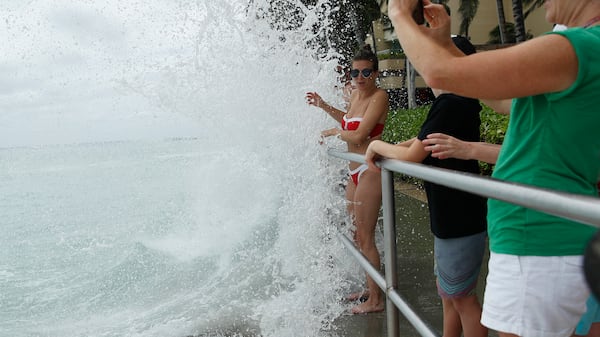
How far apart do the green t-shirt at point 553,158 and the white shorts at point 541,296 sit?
0.03 meters

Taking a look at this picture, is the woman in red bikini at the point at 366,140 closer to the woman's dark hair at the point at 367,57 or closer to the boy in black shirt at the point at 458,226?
the woman's dark hair at the point at 367,57

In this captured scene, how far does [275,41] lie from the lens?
5.27 metres

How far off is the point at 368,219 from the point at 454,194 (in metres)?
1.50

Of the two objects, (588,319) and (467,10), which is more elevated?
(467,10)

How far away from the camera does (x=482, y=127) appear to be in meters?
6.67

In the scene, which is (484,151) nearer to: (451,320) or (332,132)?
(451,320)

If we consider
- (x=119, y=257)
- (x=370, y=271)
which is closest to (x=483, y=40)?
(x=119, y=257)

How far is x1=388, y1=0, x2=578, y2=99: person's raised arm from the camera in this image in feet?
3.61

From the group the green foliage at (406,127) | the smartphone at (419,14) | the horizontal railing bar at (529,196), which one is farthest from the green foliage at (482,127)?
the horizontal railing bar at (529,196)

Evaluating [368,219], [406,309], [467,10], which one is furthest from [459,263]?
[467,10]

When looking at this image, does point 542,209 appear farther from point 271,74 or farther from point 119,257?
point 119,257

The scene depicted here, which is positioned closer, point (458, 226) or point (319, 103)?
point (458, 226)

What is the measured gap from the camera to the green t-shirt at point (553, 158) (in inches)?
46.3

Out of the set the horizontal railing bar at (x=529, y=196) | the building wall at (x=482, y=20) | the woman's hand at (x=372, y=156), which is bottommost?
the building wall at (x=482, y=20)
